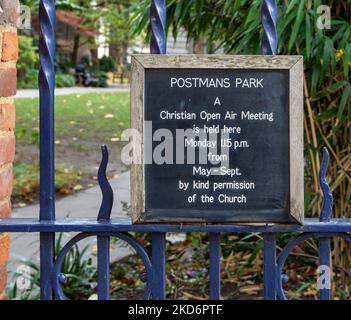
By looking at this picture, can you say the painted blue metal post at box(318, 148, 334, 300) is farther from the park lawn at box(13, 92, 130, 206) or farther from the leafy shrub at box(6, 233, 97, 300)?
the park lawn at box(13, 92, 130, 206)

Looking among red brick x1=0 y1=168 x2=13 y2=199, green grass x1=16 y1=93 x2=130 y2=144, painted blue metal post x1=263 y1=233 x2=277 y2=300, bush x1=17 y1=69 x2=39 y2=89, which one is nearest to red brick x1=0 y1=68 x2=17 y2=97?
red brick x1=0 y1=168 x2=13 y2=199

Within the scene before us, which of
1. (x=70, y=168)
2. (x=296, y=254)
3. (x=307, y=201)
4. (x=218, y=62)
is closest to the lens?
(x=218, y=62)

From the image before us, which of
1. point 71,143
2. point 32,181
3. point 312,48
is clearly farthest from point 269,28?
point 71,143

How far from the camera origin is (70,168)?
837cm

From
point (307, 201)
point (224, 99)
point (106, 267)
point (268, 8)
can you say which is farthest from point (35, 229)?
point (307, 201)

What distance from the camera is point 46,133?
1.92m

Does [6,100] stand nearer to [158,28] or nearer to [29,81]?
[158,28]

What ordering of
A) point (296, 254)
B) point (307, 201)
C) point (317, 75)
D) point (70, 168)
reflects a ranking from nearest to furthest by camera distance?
point (317, 75), point (307, 201), point (296, 254), point (70, 168)

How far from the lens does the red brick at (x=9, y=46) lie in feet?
6.64

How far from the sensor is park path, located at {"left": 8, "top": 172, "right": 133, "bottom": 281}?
4797 mm

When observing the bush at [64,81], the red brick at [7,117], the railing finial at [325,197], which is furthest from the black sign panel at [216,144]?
the bush at [64,81]

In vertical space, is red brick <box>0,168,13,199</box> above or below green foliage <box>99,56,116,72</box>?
below
